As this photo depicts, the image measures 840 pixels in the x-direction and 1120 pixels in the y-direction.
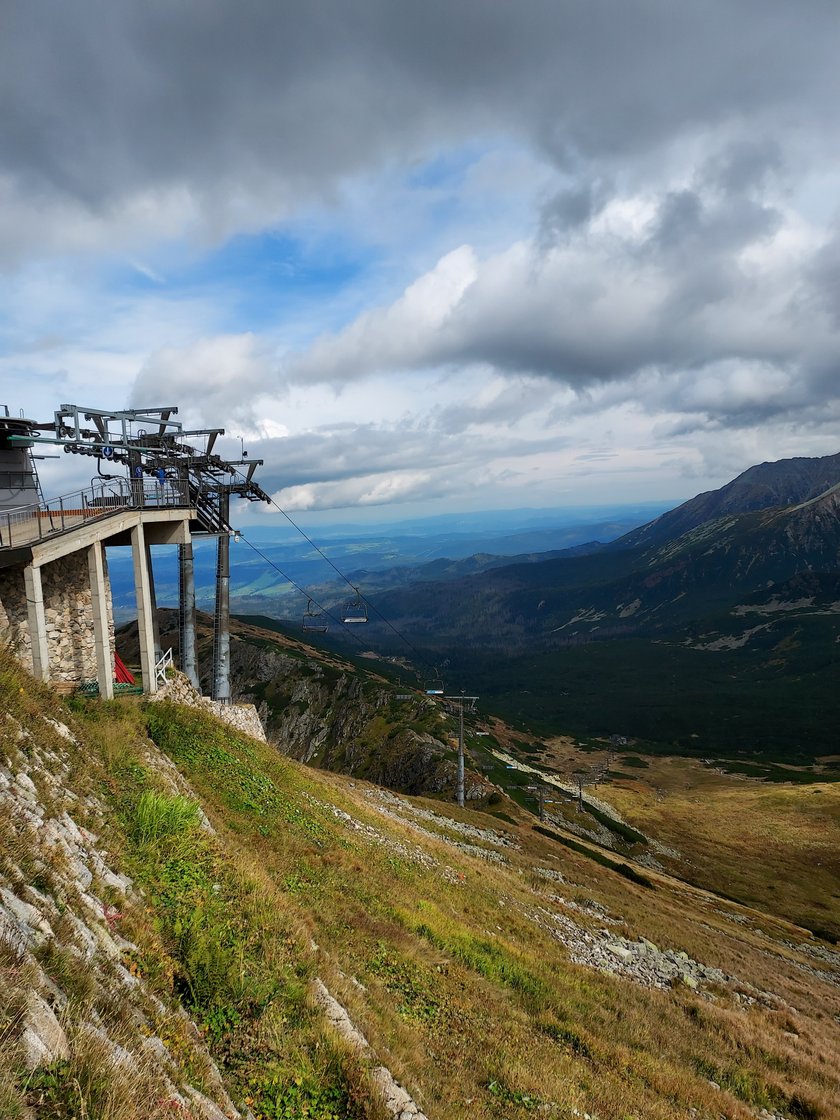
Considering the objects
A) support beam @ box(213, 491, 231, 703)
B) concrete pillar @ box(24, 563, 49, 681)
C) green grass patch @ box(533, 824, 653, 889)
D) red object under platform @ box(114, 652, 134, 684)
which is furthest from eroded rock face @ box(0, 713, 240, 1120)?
green grass patch @ box(533, 824, 653, 889)

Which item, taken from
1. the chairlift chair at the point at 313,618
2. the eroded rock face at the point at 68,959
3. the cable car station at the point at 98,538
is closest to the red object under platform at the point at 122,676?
the cable car station at the point at 98,538

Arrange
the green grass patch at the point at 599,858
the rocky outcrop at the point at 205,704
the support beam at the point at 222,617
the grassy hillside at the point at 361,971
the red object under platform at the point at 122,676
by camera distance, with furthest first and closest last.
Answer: the green grass patch at the point at 599,858
the support beam at the point at 222,617
the rocky outcrop at the point at 205,704
the red object under platform at the point at 122,676
the grassy hillside at the point at 361,971

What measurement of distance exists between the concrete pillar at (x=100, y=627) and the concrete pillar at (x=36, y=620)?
2.16 metres

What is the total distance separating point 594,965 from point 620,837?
6306 cm

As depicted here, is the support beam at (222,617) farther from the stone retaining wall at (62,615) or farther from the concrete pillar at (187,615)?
the stone retaining wall at (62,615)

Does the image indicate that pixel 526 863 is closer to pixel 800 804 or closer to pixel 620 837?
pixel 620 837

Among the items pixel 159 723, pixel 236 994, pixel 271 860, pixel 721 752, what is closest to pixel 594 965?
pixel 271 860

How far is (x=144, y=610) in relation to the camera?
26.3 metres

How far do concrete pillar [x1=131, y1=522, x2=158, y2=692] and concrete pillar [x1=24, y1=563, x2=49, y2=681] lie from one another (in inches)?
182

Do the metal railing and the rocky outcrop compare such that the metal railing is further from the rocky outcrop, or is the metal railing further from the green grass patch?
the green grass patch

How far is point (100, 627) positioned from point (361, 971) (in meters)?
17.6

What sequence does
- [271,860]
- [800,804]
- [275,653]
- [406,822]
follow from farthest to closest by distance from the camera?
[275,653] < [800,804] < [406,822] < [271,860]

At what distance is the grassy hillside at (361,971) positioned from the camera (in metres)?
8.05

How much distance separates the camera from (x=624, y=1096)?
11.6 m
